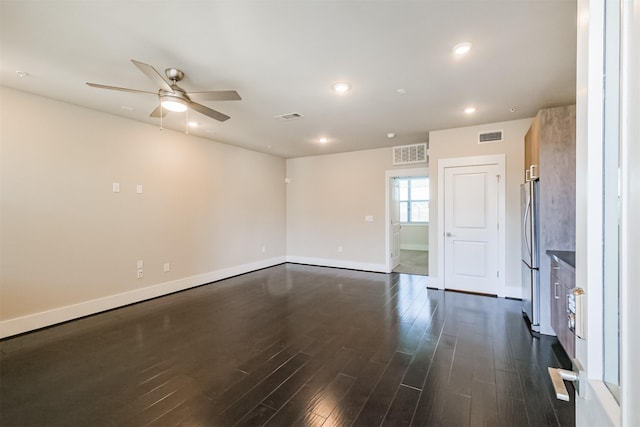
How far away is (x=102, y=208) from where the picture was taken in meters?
3.79

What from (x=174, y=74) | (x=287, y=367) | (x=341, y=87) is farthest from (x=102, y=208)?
(x=341, y=87)

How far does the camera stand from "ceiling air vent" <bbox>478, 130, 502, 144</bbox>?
168 inches

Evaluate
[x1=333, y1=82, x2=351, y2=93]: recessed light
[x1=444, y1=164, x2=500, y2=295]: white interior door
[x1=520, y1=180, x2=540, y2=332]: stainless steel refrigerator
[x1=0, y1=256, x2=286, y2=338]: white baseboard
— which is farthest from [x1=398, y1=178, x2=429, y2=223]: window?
[x1=333, y1=82, x2=351, y2=93]: recessed light

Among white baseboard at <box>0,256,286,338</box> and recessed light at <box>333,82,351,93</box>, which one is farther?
white baseboard at <box>0,256,286,338</box>

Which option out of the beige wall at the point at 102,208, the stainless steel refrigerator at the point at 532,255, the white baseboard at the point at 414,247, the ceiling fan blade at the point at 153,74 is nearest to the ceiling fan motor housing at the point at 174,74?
the ceiling fan blade at the point at 153,74

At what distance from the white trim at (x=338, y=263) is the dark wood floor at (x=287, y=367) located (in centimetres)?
197

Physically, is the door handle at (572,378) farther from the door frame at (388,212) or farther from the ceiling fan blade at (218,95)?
the door frame at (388,212)

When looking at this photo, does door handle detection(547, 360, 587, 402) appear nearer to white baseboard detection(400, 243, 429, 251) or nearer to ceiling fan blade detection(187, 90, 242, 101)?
ceiling fan blade detection(187, 90, 242, 101)

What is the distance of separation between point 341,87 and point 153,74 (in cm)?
179

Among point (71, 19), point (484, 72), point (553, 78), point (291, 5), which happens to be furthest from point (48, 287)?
point (553, 78)

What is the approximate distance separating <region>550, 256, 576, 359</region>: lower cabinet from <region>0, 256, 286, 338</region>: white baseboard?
5109 millimetres

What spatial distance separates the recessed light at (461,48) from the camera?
88.1 inches

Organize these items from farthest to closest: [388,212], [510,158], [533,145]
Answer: [388,212], [510,158], [533,145]

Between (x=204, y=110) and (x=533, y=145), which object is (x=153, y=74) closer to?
(x=204, y=110)
